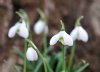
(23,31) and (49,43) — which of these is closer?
(23,31)

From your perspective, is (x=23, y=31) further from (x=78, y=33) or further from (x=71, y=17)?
(x=71, y=17)

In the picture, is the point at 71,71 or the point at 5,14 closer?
the point at 71,71

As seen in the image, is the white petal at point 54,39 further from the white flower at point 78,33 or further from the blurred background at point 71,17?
the blurred background at point 71,17

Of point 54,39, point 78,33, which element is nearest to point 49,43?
point 78,33

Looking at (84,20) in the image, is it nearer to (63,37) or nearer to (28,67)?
(28,67)

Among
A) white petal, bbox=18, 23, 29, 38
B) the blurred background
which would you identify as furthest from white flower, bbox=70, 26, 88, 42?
the blurred background

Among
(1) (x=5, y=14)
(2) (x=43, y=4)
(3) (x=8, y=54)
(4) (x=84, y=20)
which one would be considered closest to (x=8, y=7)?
(1) (x=5, y=14)

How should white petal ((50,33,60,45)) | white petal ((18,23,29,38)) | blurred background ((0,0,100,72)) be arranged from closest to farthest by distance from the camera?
white petal ((50,33,60,45)) < white petal ((18,23,29,38)) < blurred background ((0,0,100,72))

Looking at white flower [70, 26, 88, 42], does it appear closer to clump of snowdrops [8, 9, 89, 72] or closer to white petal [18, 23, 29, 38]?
clump of snowdrops [8, 9, 89, 72]

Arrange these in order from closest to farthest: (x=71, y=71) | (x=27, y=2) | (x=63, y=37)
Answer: (x=63, y=37), (x=71, y=71), (x=27, y=2)

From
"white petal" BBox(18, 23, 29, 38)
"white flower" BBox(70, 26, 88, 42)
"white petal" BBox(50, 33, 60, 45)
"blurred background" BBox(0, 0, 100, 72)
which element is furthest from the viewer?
"blurred background" BBox(0, 0, 100, 72)

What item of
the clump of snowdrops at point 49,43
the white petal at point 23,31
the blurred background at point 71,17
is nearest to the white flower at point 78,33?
the clump of snowdrops at point 49,43
